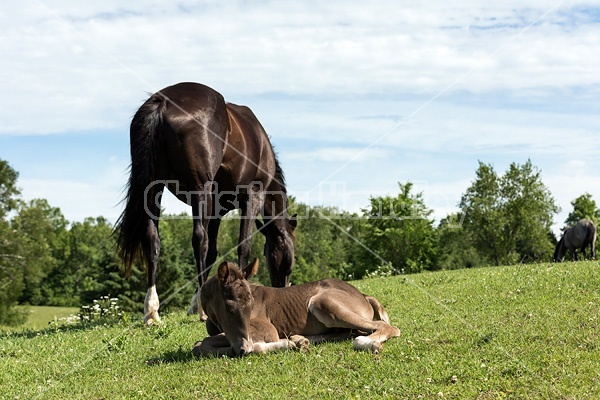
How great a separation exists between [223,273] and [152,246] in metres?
3.46

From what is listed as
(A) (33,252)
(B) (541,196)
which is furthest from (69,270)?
(B) (541,196)

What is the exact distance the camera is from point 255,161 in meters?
11.9

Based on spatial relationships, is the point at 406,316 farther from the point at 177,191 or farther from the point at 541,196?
the point at 541,196

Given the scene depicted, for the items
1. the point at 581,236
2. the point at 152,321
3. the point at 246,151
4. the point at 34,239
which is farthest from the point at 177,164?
the point at 34,239

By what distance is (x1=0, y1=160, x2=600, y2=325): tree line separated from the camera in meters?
48.0

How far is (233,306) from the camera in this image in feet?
23.2

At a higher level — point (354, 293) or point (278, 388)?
point (354, 293)

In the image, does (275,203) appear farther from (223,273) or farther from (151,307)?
(223,273)

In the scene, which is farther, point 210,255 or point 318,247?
point 318,247

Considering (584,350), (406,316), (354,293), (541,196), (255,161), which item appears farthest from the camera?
(541,196)

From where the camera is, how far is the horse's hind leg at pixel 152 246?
10.0 metres

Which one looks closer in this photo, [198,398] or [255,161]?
[198,398]

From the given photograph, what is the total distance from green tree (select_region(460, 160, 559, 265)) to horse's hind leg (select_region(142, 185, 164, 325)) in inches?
2046

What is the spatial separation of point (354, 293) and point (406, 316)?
219 cm
